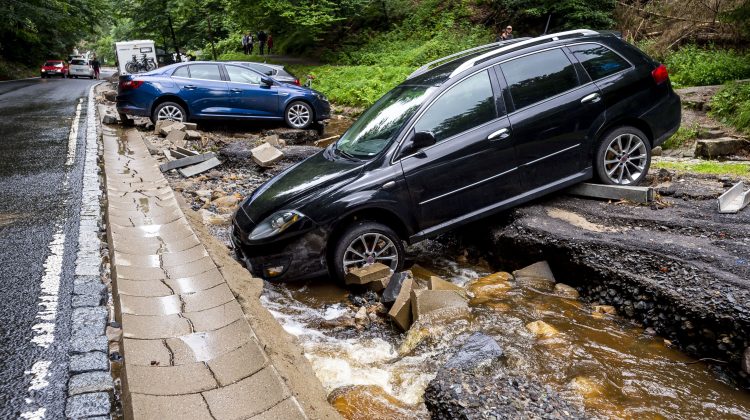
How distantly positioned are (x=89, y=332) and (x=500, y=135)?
398 centimetres

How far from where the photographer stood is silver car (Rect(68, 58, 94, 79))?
141 ft

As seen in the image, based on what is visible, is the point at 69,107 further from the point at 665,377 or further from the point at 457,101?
the point at 665,377

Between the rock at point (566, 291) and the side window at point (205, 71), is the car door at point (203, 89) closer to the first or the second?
the side window at point (205, 71)

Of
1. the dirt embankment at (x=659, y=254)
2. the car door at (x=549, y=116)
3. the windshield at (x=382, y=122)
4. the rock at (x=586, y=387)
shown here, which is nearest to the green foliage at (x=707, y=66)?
the dirt embankment at (x=659, y=254)

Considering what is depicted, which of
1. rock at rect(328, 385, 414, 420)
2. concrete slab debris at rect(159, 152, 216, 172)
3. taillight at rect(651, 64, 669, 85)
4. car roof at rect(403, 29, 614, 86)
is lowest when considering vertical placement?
rock at rect(328, 385, 414, 420)

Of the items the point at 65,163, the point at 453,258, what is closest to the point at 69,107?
the point at 65,163

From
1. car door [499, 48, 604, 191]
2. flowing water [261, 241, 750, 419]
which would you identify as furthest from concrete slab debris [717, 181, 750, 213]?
flowing water [261, 241, 750, 419]

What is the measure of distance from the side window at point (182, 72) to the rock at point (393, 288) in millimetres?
9317

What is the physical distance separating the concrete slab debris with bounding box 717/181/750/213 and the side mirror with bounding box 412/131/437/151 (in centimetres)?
283

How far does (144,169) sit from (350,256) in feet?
16.1

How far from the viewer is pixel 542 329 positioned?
14.2 feet

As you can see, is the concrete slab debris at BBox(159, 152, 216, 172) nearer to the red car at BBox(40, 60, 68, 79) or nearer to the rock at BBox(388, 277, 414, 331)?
the rock at BBox(388, 277, 414, 331)

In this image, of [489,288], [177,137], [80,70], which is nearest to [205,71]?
[177,137]

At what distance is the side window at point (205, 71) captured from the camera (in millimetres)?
12492
